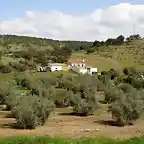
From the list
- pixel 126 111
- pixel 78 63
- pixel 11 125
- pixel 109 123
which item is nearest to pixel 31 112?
pixel 11 125

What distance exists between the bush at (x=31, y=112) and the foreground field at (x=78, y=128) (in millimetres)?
557

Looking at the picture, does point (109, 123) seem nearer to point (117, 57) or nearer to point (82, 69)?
point (82, 69)

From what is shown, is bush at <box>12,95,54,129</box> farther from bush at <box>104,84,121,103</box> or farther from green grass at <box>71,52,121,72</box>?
green grass at <box>71,52,121,72</box>

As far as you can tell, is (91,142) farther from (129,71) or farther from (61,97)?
(129,71)

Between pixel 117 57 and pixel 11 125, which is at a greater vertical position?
pixel 11 125

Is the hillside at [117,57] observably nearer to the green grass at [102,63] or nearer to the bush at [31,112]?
the green grass at [102,63]

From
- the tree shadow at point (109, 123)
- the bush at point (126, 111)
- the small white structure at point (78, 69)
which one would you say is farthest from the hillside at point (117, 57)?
the tree shadow at point (109, 123)

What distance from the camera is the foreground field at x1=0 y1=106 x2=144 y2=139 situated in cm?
2445

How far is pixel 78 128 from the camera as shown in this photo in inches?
1072

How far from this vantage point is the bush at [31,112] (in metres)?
28.1

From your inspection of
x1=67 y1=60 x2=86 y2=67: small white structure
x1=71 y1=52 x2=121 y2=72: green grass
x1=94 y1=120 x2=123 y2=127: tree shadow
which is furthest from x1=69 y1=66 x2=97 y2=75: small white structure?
x1=94 y1=120 x2=123 y2=127: tree shadow

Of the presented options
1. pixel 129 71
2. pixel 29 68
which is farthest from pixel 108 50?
pixel 129 71

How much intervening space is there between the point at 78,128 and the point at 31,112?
11.5 ft

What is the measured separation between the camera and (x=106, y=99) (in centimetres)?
4762
